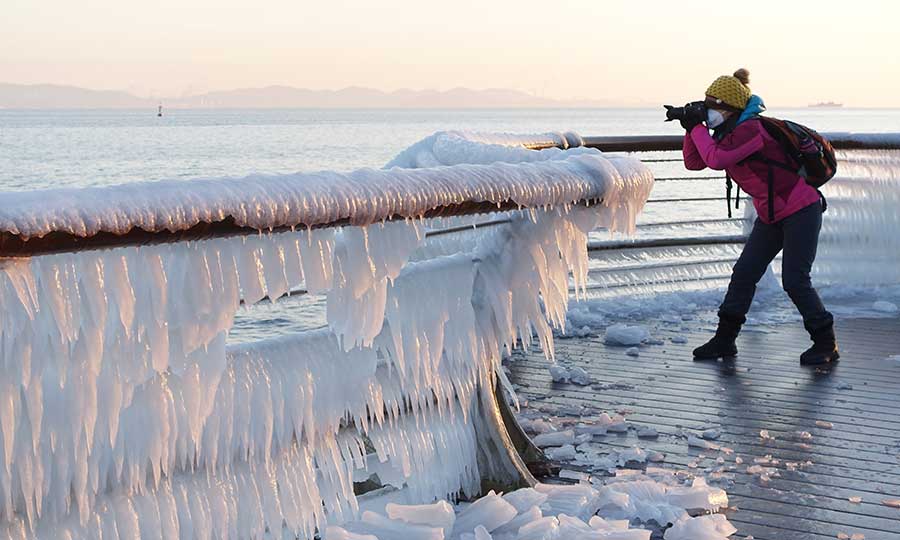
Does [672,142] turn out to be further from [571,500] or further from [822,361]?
[571,500]

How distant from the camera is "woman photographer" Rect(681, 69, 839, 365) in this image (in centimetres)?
594

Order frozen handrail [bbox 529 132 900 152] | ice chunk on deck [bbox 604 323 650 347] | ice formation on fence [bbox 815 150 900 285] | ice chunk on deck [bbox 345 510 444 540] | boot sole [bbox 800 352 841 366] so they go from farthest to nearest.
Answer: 1. ice formation on fence [bbox 815 150 900 285]
2. frozen handrail [bbox 529 132 900 152]
3. ice chunk on deck [bbox 604 323 650 347]
4. boot sole [bbox 800 352 841 366]
5. ice chunk on deck [bbox 345 510 444 540]

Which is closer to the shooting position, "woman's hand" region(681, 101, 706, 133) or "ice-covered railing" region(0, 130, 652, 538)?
"ice-covered railing" region(0, 130, 652, 538)

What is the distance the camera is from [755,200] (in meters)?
6.29

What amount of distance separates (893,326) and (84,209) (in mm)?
6496

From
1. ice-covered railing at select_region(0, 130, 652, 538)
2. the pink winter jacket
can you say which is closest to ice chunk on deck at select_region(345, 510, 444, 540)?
ice-covered railing at select_region(0, 130, 652, 538)

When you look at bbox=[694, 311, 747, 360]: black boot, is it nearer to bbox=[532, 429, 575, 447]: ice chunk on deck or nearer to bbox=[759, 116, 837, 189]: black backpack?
bbox=[759, 116, 837, 189]: black backpack

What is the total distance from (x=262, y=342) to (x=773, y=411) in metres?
3.23

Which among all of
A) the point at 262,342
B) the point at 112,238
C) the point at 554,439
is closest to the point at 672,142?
the point at 554,439

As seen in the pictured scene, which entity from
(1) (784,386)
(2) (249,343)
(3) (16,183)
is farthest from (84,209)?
(3) (16,183)

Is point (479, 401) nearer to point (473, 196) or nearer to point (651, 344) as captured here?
point (473, 196)

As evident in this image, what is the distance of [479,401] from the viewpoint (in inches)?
150

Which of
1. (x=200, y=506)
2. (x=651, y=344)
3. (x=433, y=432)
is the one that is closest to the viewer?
(x=200, y=506)

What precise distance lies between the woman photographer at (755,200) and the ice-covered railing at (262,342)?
8.25 ft
